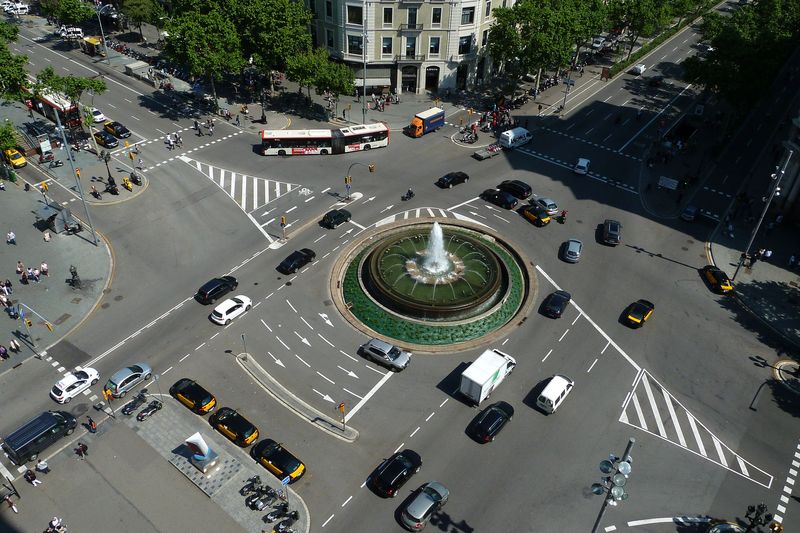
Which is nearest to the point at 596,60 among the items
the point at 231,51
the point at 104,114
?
the point at 231,51

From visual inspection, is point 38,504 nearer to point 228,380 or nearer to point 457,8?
point 228,380

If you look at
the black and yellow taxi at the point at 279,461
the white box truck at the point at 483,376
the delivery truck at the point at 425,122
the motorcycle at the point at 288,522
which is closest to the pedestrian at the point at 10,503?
the black and yellow taxi at the point at 279,461

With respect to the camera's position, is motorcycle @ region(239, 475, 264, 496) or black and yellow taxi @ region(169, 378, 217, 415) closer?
motorcycle @ region(239, 475, 264, 496)

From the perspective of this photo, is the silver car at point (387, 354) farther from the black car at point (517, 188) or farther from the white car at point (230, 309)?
the black car at point (517, 188)

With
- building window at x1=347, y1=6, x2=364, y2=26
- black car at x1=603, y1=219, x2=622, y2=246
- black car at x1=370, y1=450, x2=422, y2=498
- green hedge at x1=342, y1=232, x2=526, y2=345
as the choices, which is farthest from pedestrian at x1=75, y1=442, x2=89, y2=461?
building window at x1=347, y1=6, x2=364, y2=26

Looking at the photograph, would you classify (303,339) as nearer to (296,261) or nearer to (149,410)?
(296,261)

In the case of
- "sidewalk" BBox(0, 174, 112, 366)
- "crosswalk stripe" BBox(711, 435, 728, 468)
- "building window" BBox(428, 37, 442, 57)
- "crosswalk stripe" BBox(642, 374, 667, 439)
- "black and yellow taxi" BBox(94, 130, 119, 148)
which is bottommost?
"crosswalk stripe" BBox(711, 435, 728, 468)

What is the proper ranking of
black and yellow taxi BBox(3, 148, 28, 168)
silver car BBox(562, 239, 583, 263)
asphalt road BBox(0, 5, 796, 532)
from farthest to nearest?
1. black and yellow taxi BBox(3, 148, 28, 168)
2. silver car BBox(562, 239, 583, 263)
3. asphalt road BBox(0, 5, 796, 532)

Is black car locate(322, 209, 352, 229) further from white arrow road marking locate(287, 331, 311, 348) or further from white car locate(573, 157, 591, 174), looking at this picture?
white car locate(573, 157, 591, 174)
